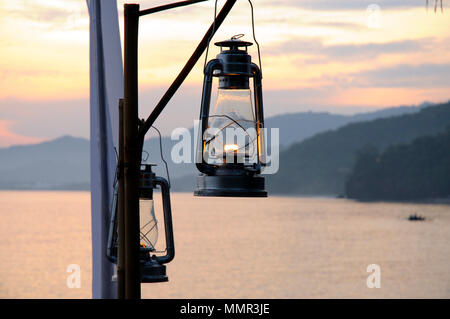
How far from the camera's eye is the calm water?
44625 millimetres

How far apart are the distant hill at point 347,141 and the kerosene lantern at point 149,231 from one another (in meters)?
104

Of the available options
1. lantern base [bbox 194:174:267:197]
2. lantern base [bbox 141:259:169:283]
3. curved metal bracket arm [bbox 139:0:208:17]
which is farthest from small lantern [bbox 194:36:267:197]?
lantern base [bbox 141:259:169:283]

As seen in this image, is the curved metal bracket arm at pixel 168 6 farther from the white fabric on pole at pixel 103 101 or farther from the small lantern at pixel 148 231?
the white fabric on pole at pixel 103 101

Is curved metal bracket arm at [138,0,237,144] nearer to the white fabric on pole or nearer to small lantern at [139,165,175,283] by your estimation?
small lantern at [139,165,175,283]

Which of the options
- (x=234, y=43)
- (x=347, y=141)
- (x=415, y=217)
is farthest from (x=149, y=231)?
(x=347, y=141)

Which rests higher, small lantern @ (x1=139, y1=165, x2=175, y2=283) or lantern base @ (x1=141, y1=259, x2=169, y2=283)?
small lantern @ (x1=139, y1=165, x2=175, y2=283)

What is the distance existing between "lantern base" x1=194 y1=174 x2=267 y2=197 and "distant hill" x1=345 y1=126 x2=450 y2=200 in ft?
323

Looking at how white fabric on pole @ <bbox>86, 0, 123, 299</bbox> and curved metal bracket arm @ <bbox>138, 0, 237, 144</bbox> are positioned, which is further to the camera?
white fabric on pole @ <bbox>86, 0, 123, 299</bbox>

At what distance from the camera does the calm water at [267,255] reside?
146ft

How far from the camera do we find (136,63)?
1910 millimetres

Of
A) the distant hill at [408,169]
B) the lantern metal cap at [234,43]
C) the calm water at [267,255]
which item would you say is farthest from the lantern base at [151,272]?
the distant hill at [408,169]

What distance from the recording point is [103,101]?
3471 mm

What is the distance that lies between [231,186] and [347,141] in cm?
11183
